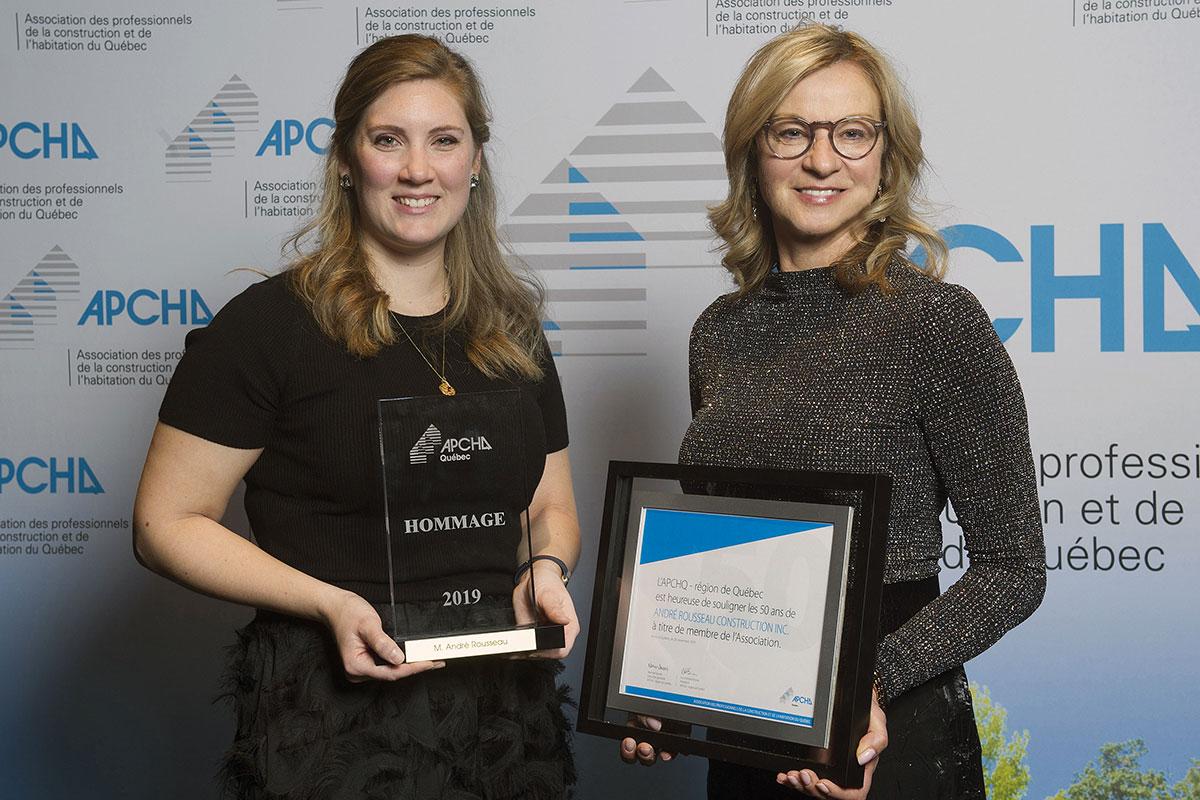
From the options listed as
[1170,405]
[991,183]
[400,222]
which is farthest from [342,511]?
[1170,405]

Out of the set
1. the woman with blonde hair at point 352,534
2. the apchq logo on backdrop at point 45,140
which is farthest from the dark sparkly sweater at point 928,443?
the apchq logo on backdrop at point 45,140

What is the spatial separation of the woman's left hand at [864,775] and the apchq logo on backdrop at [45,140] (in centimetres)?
263

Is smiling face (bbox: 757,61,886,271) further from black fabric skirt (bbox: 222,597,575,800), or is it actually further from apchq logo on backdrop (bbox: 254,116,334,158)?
apchq logo on backdrop (bbox: 254,116,334,158)

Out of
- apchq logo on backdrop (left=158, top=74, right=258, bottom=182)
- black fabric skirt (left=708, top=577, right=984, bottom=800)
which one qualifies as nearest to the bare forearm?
black fabric skirt (left=708, top=577, right=984, bottom=800)

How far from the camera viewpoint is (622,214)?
297 cm

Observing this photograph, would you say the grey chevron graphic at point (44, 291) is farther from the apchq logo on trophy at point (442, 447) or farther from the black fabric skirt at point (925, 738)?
the black fabric skirt at point (925, 738)

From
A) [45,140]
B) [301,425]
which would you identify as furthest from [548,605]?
[45,140]

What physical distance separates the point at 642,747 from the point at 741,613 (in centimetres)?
23

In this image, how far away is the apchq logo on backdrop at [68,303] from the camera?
306 cm

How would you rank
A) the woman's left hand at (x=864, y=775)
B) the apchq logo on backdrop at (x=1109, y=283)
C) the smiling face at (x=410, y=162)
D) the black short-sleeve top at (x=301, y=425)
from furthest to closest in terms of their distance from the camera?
the apchq logo on backdrop at (x=1109, y=283), the smiling face at (x=410, y=162), the black short-sleeve top at (x=301, y=425), the woman's left hand at (x=864, y=775)

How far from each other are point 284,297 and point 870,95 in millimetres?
869

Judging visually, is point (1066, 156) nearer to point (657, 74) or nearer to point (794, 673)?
point (657, 74)

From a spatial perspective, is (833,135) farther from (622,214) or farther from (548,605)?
(622,214)

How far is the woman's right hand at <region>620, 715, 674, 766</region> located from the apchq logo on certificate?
28 millimetres
